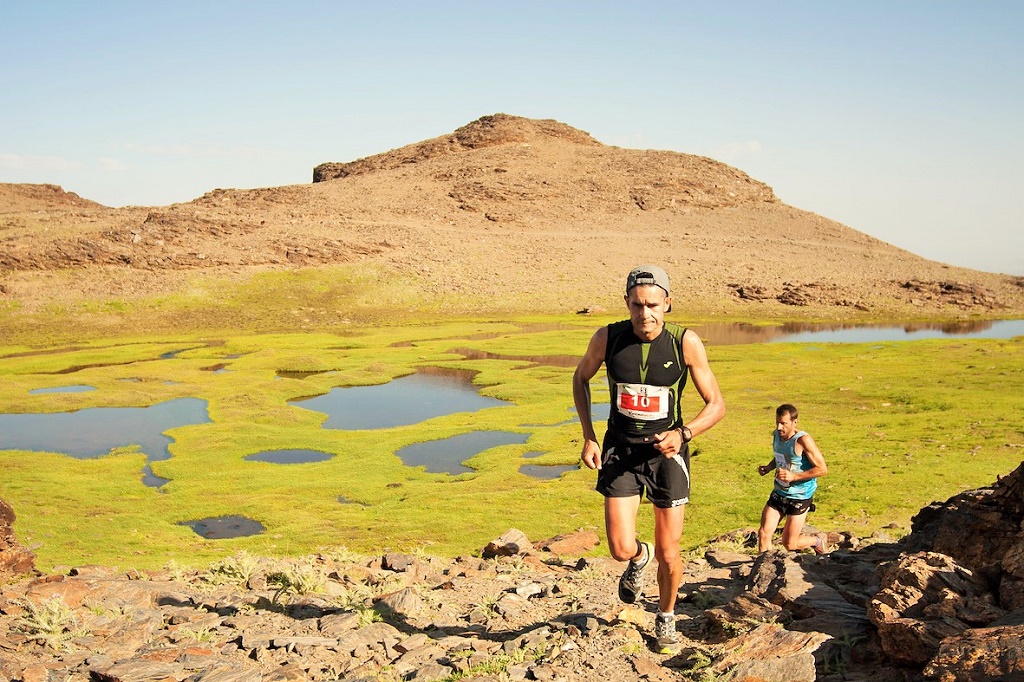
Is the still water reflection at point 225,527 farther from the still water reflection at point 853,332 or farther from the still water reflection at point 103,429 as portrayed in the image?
the still water reflection at point 853,332

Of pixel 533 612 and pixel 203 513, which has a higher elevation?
pixel 533 612

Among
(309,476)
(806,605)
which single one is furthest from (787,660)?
(309,476)

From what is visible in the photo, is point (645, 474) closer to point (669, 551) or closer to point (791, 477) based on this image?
point (669, 551)

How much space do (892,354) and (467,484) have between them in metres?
30.0

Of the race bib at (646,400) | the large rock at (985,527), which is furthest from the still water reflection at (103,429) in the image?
the large rock at (985,527)

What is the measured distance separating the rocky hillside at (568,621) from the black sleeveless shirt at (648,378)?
6.83ft

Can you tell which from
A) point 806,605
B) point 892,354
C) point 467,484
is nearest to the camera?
point 806,605

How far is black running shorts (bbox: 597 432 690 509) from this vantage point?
744cm

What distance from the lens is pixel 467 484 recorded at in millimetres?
19953

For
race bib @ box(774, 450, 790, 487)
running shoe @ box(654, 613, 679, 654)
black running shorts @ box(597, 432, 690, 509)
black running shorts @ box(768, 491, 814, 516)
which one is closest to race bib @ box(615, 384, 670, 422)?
black running shorts @ box(597, 432, 690, 509)

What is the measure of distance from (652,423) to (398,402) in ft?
83.9

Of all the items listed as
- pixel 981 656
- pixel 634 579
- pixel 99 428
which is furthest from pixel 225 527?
pixel 981 656

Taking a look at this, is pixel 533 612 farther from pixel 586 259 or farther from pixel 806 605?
pixel 586 259

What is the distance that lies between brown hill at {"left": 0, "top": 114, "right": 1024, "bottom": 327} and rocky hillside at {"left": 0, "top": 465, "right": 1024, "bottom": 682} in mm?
61856
